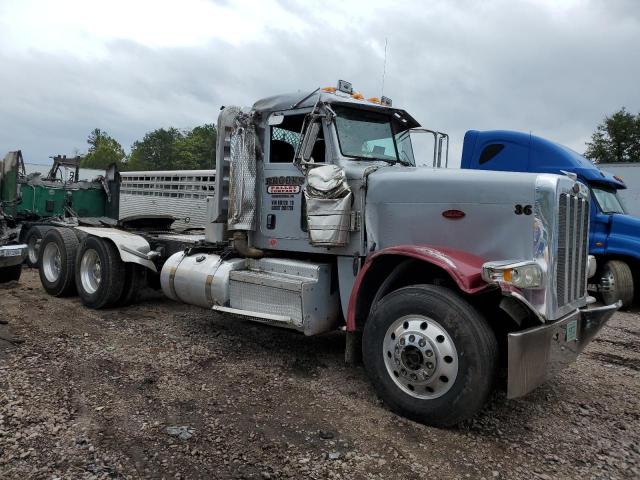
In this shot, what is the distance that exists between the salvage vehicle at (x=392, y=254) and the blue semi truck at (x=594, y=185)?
14.2ft

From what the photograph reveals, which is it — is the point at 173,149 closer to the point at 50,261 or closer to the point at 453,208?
the point at 50,261

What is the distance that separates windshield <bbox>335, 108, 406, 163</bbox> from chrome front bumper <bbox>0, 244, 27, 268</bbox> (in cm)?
549

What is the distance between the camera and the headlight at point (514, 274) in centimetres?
342

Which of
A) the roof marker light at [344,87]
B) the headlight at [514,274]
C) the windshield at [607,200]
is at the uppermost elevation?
the roof marker light at [344,87]

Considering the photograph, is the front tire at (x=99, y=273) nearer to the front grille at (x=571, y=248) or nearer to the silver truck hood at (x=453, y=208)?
the silver truck hood at (x=453, y=208)

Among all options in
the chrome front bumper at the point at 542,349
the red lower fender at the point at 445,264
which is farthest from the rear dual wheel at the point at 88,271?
the chrome front bumper at the point at 542,349

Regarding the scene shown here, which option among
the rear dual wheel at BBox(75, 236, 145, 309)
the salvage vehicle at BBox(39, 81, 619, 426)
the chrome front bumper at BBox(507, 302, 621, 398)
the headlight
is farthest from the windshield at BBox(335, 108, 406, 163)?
the rear dual wheel at BBox(75, 236, 145, 309)

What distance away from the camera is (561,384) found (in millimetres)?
4891

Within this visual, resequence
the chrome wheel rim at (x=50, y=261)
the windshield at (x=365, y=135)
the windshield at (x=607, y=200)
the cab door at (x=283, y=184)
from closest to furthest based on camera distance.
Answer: the windshield at (x=365, y=135), the cab door at (x=283, y=184), the chrome wheel rim at (x=50, y=261), the windshield at (x=607, y=200)

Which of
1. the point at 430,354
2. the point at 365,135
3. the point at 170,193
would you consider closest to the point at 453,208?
the point at 430,354

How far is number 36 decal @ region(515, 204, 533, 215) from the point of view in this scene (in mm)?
3721

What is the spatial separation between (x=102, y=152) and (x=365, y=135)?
79362 millimetres

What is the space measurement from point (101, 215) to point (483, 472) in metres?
11.4

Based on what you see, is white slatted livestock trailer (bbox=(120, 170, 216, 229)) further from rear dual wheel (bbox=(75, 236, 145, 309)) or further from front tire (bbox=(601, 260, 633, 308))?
front tire (bbox=(601, 260, 633, 308))
